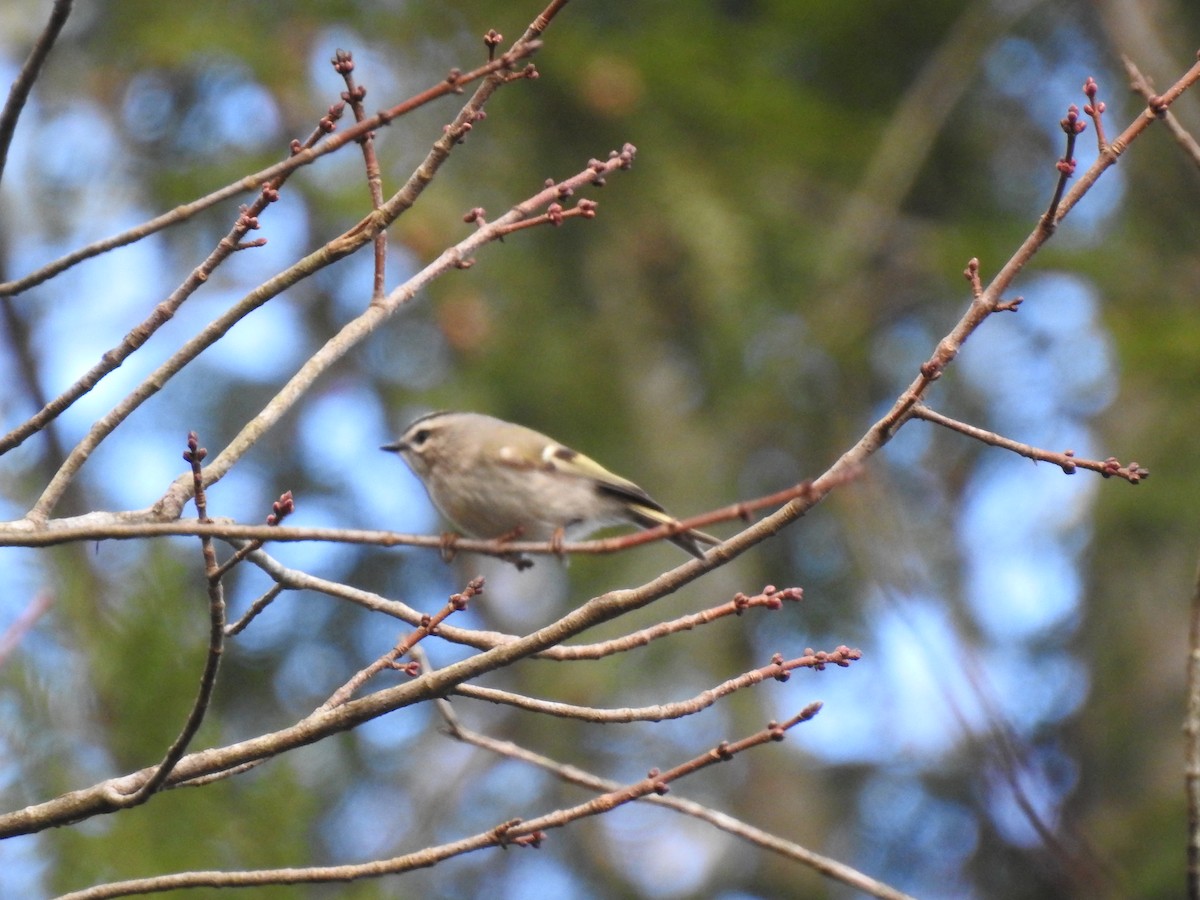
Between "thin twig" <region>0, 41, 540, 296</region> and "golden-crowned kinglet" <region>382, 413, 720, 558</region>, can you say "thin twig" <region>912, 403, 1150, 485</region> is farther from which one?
"golden-crowned kinglet" <region>382, 413, 720, 558</region>

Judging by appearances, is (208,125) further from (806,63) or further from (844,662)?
(844,662)

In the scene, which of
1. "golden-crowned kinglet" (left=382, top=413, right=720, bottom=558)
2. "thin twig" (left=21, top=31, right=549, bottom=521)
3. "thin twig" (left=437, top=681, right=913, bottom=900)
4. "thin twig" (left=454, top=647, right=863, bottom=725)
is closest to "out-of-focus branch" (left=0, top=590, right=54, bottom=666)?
"thin twig" (left=21, top=31, right=549, bottom=521)

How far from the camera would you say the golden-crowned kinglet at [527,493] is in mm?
3781

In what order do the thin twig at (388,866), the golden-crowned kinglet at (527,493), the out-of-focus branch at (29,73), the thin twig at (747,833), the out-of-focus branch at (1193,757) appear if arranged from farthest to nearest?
1. the golden-crowned kinglet at (527,493)
2. the thin twig at (747,833)
3. the out-of-focus branch at (1193,757)
4. the thin twig at (388,866)
5. the out-of-focus branch at (29,73)

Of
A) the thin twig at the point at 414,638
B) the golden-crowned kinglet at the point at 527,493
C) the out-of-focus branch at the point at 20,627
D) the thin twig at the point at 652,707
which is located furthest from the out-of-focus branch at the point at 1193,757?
the out-of-focus branch at the point at 20,627

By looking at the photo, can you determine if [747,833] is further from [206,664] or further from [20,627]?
[20,627]

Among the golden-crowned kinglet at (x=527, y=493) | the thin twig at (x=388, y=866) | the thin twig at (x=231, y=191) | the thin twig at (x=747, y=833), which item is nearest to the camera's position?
the thin twig at (x=231, y=191)

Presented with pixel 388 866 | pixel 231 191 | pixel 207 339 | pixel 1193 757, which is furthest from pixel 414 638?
pixel 1193 757

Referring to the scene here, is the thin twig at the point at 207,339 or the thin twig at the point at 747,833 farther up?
the thin twig at the point at 207,339

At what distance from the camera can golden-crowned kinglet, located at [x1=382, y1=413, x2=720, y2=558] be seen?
149 inches

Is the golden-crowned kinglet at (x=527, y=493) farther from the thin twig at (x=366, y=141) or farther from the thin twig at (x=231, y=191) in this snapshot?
the thin twig at (x=231, y=191)

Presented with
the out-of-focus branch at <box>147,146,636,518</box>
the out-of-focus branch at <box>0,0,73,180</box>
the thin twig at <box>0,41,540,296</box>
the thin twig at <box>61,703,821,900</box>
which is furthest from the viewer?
the out-of-focus branch at <box>147,146,636,518</box>

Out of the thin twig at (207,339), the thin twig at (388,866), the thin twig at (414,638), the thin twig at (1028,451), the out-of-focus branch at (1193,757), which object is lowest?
the out-of-focus branch at (1193,757)

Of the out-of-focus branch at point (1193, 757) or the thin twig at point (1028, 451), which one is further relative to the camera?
the out-of-focus branch at point (1193, 757)
